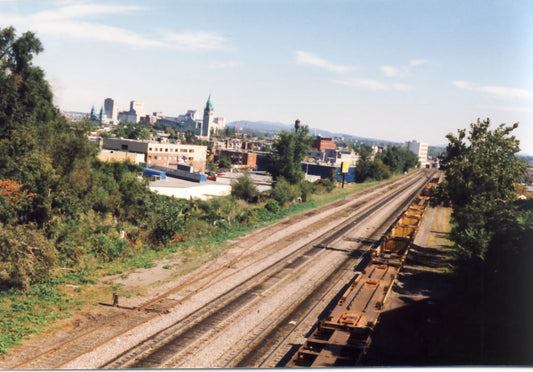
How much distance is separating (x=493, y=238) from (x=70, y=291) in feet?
49.0

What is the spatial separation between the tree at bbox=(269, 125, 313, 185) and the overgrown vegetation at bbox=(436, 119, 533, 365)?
2436cm

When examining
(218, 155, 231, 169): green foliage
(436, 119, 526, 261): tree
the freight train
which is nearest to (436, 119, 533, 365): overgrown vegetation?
(436, 119, 526, 261): tree

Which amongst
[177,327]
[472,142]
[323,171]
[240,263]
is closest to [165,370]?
[177,327]

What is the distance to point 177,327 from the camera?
45.0 feet

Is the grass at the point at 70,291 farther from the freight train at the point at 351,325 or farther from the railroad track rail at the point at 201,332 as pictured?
the freight train at the point at 351,325

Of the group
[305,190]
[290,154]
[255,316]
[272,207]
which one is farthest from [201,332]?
[290,154]

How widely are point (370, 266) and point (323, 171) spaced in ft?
300

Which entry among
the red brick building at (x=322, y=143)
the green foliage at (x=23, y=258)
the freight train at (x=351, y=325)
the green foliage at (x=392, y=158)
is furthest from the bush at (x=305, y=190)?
the red brick building at (x=322, y=143)

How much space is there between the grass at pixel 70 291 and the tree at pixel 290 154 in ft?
A: 77.7

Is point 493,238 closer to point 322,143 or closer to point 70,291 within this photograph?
point 70,291

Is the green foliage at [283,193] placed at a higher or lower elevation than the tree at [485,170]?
lower

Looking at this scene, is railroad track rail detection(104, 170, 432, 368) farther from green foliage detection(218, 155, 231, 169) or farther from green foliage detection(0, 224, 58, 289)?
green foliage detection(218, 155, 231, 169)

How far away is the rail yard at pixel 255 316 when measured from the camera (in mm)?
11664

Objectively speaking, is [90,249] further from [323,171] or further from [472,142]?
[323,171]
